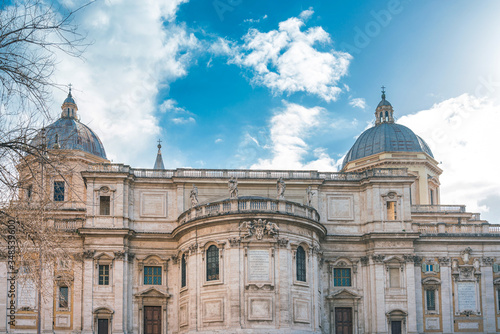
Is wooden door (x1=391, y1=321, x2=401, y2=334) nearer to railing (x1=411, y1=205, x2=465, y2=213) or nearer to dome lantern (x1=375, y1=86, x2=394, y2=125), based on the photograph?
railing (x1=411, y1=205, x2=465, y2=213)

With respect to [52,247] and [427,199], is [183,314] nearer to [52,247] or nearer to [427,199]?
[427,199]

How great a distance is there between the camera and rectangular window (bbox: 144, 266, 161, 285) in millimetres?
51000

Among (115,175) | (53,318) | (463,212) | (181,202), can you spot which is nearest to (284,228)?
(181,202)

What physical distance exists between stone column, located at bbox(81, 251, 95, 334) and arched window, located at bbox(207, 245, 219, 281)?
9.08 m

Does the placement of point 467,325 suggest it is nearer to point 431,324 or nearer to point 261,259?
point 431,324

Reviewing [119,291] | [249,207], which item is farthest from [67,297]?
[249,207]

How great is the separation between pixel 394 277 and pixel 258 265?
12364mm

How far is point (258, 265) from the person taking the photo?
45000 mm

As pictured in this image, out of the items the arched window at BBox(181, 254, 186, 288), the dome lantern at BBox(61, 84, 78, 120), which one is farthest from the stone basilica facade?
the dome lantern at BBox(61, 84, 78, 120)

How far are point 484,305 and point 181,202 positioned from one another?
24.7 metres

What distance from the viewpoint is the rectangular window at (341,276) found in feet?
171

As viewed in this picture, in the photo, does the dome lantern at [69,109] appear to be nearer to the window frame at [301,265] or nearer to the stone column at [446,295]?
the window frame at [301,265]

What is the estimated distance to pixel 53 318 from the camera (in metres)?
49.0

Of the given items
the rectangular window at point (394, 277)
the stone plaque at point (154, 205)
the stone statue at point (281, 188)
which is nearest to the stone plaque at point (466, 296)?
the rectangular window at point (394, 277)
